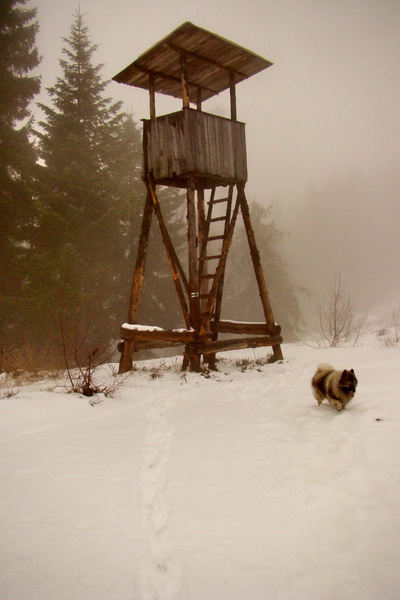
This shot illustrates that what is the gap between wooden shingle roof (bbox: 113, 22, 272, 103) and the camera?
829 cm

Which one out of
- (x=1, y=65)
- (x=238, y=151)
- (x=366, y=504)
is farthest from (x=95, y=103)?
(x=366, y=504)

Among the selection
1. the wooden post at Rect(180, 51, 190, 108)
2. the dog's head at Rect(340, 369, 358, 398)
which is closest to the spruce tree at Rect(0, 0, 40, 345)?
the wooden post at Rect(180, 51, 190, 108)

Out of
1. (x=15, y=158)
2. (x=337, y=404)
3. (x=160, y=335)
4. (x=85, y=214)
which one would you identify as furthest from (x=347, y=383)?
(x=15, y=158)

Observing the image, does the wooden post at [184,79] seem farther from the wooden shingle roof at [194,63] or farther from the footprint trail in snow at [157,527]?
the footprint trail in snow at [157,527]

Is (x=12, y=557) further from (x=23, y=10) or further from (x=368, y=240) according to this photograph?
(x=368, y=240)

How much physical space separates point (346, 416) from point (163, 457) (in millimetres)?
2339

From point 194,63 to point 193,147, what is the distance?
2417 mm

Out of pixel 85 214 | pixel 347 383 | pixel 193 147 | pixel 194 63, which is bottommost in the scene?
pixel 347 383

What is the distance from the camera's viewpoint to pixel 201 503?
2848 mm

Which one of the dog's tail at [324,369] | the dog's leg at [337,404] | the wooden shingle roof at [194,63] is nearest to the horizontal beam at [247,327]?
the dog's tail at [324,369]

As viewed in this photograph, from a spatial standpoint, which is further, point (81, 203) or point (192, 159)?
point (81, 203)

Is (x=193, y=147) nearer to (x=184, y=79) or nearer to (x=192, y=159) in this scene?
(x=192, y=159)

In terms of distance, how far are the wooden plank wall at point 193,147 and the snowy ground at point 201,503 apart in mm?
5864

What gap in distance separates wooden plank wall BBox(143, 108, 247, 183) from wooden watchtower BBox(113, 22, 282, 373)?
0.8 inches
